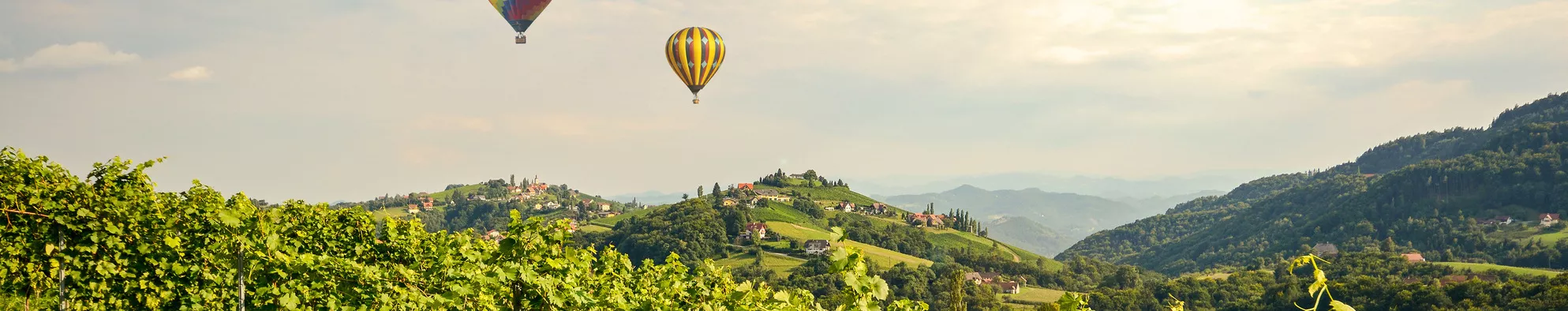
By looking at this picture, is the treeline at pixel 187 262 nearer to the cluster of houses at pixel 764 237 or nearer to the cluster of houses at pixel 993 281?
the cluster of houses at pixel 993 281

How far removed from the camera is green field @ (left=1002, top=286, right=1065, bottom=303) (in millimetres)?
130875

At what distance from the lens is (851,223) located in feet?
584

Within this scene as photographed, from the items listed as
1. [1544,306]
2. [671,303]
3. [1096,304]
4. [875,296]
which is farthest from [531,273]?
[1096,304]

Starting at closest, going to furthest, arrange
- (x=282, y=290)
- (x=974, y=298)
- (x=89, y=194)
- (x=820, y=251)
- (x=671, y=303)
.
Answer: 1. (x=282, y=290)
2. (x=671, y=303)
3. (x=89, y=194)
4. (x=974, y=298)
5. (x=820, y=251)

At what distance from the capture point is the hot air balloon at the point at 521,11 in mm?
61312

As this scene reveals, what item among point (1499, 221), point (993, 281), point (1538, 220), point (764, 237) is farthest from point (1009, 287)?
point (1538, 220)

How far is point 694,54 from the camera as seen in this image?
66750 mm

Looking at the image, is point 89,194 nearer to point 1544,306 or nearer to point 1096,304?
point 1544,306

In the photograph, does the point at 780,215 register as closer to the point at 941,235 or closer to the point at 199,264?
the point at 941,235

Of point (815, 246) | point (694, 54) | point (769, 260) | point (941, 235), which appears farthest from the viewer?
point (941, 235)

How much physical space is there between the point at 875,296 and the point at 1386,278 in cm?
13789

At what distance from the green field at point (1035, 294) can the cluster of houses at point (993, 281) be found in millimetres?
1101

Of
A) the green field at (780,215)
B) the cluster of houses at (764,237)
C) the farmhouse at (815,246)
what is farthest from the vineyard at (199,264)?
the green field at (780,215)

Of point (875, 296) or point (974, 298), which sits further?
point (974, 298)
